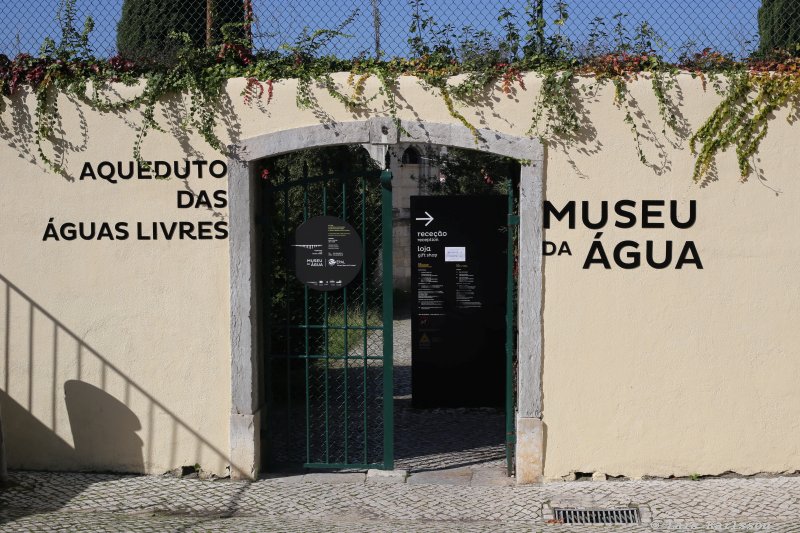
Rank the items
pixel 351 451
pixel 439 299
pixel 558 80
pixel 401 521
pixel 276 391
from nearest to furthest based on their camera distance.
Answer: pixel 401 521
pixel 558 80
pixel 351 451
pixel 439 299
pixel 276 391

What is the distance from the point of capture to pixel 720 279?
22.9 feet

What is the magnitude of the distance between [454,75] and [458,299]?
283 centimetres

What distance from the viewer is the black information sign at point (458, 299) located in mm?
9023

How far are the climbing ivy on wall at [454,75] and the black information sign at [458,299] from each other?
206 centimetres

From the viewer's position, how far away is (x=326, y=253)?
738 centimetres

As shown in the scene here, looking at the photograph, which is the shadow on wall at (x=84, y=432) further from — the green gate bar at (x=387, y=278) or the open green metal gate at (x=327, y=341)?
the green gate bar at (x=387, y=278)

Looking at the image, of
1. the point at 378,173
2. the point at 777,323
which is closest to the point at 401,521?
the point at 378,173

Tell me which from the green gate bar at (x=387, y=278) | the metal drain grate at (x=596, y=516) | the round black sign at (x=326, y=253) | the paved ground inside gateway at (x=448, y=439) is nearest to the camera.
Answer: the metal drain grate at (x=596, y=516)

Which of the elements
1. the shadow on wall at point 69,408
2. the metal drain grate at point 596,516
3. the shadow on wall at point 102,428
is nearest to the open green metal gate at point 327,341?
the shadow on wall at point 69,408

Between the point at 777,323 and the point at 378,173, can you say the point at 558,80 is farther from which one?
the point at 777,323

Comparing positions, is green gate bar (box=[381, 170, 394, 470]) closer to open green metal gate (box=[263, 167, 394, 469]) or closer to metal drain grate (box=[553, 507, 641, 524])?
open green metal gate (box=[263, 167, 394, 469])

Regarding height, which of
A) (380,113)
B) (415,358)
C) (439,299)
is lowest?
(415,358)

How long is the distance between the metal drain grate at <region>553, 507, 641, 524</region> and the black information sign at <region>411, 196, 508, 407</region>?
2.93 meters

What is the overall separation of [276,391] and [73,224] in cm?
329
